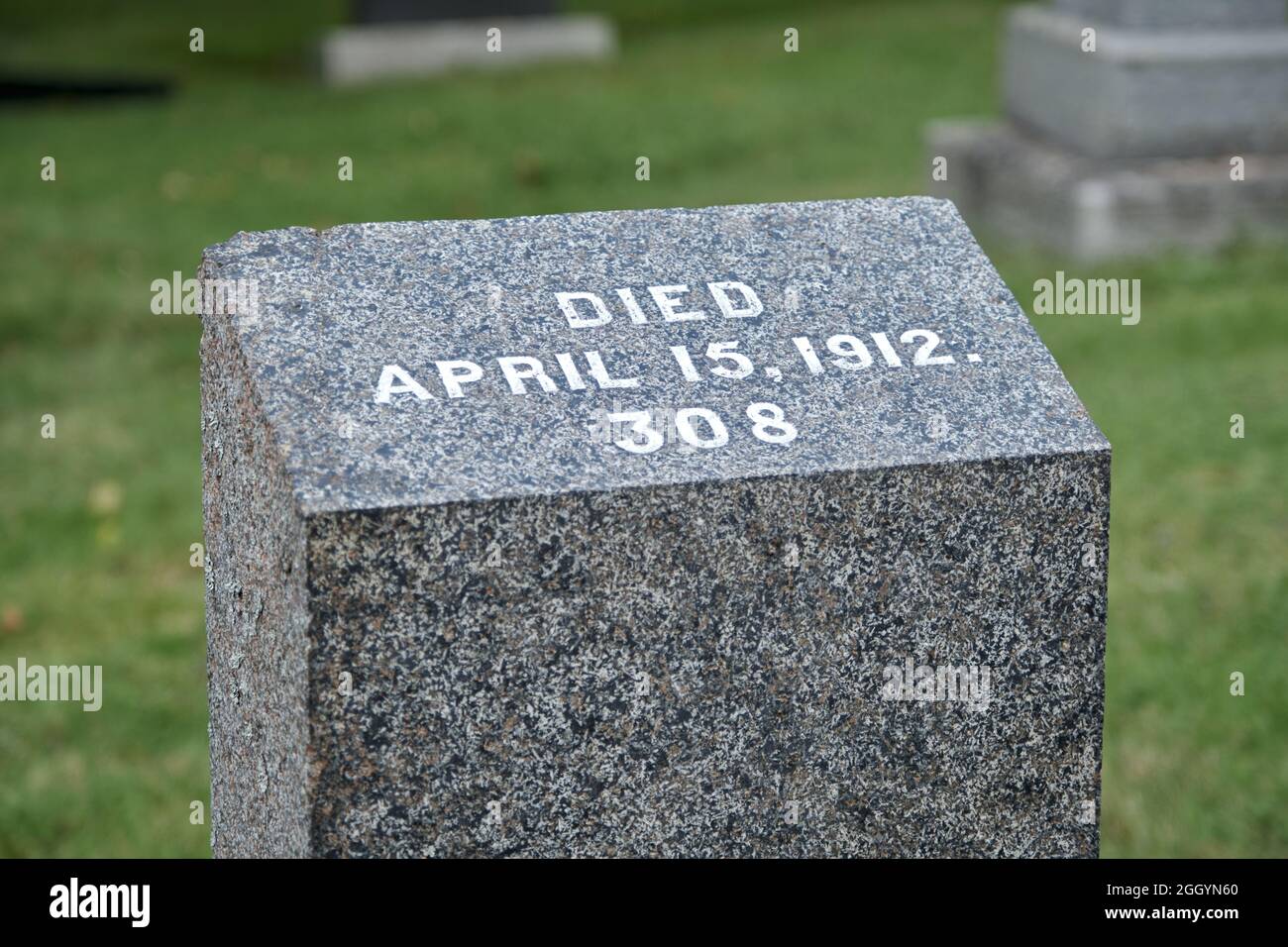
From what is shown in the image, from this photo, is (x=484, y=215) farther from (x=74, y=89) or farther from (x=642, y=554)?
(x=642, y=554)

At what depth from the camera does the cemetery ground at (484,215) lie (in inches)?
159

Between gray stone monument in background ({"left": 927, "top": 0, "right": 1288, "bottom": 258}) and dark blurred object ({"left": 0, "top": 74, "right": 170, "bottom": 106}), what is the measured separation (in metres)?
6.63

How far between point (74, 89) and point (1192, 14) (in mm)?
7655

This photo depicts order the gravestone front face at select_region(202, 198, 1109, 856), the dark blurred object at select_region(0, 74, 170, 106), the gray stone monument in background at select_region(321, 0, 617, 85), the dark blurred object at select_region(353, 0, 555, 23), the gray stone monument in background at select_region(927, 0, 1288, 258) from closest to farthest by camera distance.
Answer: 1. the gravestone front face at select_region(202, 198, 1109, 856)
2. the gray stone monument in background at select_region(927, 0, 1288, 258)
3. the dark blurred object at select_region(0, 74, 170, 106)
4. the gray stone monument in background at select_region(321, 0, 617, 85)
5. the dark blurred object at select_region(353, 0, 555, 23)

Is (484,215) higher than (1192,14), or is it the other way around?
(1192,14)

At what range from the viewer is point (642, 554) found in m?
2.31

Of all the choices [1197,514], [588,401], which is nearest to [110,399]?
[1197,514]

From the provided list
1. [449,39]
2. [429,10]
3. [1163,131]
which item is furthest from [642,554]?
[429,10]

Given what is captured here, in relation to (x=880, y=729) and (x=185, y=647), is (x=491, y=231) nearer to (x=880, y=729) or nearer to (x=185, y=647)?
(x=880, y=729)

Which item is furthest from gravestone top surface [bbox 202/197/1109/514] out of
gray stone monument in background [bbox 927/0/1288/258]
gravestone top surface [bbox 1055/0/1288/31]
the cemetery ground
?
gravestone top surface [bbox 1055/0/1288/31]

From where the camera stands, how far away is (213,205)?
8.84 metres

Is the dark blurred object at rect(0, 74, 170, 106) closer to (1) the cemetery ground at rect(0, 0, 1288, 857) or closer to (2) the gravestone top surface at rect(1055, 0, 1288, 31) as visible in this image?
(1) the cemetery ground at rect(0, 0, 1288, 857)

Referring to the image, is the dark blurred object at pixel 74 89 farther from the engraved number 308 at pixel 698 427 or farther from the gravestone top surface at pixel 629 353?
the engraved number 308 at pixel 698 427

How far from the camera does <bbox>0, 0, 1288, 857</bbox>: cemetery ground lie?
13.2ft
